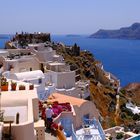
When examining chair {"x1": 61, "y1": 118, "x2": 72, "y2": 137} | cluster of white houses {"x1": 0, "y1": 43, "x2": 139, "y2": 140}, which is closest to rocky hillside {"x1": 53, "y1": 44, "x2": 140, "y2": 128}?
cluster of white houses {"x1": 0, "y1": 43, "x2": 139, "y2": 140}

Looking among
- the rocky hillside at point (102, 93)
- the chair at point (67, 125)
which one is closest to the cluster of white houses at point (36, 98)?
the chair at point (67, 125)

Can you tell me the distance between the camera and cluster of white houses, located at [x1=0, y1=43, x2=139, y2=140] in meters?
9.19

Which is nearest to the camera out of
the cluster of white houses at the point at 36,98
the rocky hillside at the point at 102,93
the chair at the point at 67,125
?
the cluster of white houses at the point at 36,98

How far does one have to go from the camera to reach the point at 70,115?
16.2m

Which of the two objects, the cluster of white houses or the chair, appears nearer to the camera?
the cluster of white houses

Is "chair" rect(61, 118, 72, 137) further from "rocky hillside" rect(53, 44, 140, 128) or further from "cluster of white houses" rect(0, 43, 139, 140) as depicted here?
"rocky hillside" rect(53, 44, 140, 128)

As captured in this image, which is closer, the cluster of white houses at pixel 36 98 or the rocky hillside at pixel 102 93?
A: the cluster of white houses at pixel 36 98

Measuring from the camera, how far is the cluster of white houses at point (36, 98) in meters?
9.19

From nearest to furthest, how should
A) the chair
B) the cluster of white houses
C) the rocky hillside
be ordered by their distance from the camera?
the cluster of white houses
the chair
the rocky hillside

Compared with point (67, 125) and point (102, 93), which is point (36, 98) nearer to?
point (67, 125)

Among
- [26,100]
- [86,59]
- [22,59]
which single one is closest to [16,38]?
[86,59]

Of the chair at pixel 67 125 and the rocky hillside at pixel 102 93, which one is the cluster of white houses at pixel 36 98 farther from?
the rocky hillside at pixel 102 93

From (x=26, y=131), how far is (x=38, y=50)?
124 ft

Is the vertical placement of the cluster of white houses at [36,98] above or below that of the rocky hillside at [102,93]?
above
